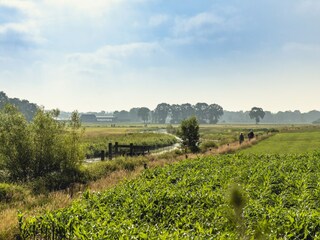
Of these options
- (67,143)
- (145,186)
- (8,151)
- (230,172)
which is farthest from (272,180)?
(8,151)

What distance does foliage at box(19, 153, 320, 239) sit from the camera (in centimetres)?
729

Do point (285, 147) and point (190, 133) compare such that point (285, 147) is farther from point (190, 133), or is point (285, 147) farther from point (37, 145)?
point (37, 145)

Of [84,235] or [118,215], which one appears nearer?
[84,235]

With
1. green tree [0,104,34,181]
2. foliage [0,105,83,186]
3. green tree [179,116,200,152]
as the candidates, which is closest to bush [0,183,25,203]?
green tree [0,104,34,181]

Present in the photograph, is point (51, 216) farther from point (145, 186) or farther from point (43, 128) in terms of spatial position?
point (43, 128)

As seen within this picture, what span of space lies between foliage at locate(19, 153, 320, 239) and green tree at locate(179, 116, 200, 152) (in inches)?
1059

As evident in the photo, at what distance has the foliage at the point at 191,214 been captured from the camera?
7289 mm

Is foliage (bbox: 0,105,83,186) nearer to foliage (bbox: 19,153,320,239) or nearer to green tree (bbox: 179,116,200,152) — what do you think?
foliage (bbox: 19,153,320,239)

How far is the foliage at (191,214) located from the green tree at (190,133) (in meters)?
26.9

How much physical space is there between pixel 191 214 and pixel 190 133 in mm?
31538

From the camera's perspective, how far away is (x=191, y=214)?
9.28 metres

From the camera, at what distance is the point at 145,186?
42.1ft

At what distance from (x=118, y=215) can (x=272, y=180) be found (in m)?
6.72

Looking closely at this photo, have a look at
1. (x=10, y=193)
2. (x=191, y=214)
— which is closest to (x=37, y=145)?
(x=10, y=193)
